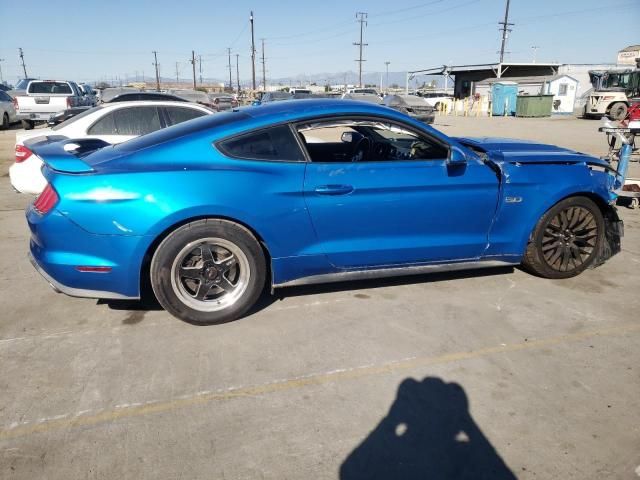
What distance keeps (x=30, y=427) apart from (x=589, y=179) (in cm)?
439

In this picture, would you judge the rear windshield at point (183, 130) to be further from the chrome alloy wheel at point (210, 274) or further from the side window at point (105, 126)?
the side window at point (105, 126)

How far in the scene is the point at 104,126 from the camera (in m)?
6.83

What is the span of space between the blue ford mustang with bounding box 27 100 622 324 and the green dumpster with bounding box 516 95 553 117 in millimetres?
32154

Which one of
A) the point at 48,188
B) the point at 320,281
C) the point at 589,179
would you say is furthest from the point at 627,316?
the point at 48,188

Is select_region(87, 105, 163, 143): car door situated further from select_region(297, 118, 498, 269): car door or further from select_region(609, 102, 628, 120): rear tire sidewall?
select_region(609, 102, 628, 120): rear tire sidewall

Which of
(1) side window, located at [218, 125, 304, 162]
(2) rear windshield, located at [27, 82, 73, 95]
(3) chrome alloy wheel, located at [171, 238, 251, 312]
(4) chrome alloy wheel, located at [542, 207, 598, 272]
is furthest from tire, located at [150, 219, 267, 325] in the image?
(2) rear windshield, located at [27, 82, 73, 95]

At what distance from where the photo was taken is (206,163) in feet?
10.7

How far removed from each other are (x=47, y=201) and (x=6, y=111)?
20.5 m

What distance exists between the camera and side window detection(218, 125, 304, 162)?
11.0 ft

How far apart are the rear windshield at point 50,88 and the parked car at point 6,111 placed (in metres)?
1.51

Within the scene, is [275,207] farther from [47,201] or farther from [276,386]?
[47,201]

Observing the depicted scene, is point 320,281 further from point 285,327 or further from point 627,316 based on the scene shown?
point 627,316

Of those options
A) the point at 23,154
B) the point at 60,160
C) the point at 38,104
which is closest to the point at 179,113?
the point at 23,154

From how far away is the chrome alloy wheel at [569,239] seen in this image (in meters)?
4.16
